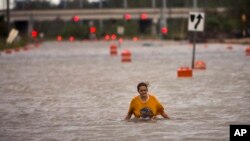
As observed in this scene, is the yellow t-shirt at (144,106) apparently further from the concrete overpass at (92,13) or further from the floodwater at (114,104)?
the concrete overpass at (92,13)

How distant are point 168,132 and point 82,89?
33.5 ft

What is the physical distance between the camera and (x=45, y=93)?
22969 millimetres

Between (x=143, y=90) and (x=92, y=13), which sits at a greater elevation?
(x=143, y=90)

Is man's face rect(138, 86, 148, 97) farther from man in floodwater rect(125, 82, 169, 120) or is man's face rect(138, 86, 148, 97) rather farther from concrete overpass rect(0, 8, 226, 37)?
concrete overpass rect(0, 8, 226, 37)

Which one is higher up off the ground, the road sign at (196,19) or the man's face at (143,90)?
the man's face at (143,90)

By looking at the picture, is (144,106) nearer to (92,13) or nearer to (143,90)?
(143,90)

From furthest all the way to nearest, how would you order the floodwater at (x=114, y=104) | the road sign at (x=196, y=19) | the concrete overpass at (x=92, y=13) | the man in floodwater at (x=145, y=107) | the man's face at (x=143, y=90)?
1. the concrete overpass at (x=92, y=13)
2. the road sign at (x=196, y=19)
3. the man in floodwater at (x=145, y=107)
4. the man's face at (x=143, y=90)
5. the floodwater at (x=114, y=104)

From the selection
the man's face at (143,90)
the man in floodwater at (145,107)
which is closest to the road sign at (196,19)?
the man in floodwater at (145,107)

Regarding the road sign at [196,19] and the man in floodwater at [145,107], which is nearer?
the man in floodwater at [145,107]

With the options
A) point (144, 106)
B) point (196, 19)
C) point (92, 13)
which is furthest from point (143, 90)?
point (92, 13)

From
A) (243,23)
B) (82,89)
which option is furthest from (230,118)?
(243,23)

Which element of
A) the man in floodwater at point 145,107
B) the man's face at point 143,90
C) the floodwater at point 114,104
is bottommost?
the floodwater at point 114,104

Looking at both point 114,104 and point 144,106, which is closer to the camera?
point 144,106

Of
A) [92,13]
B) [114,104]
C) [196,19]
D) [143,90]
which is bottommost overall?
[92,13]
